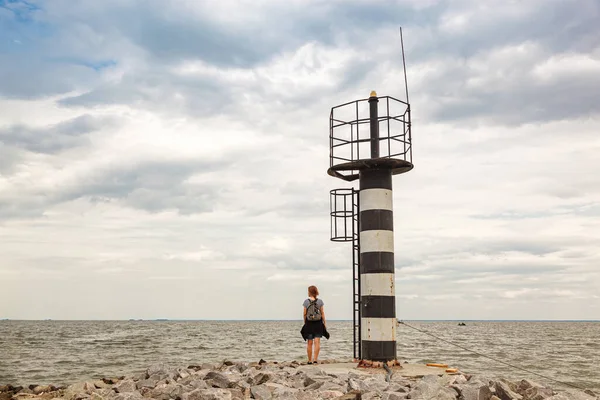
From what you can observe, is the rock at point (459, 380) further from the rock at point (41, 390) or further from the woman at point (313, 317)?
the rock at point (41, 390)

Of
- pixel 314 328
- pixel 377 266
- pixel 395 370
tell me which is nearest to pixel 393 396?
pixel 395 370

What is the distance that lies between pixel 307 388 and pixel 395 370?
2890 mm

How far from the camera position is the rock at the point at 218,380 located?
8836mm

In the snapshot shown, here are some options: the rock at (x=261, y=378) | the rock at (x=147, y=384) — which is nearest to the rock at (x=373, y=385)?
the rock at (x=261, y=378)

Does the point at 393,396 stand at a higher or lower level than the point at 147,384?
higher

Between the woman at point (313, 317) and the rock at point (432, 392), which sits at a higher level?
the woman at point (313, 317)

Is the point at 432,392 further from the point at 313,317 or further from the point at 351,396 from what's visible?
the point at 313,317

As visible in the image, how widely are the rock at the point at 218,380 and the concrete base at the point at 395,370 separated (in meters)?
1.67

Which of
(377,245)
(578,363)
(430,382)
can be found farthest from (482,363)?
(430,382)

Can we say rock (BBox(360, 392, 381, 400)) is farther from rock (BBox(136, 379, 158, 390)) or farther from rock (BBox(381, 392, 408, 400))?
rock (BBox(136, 379, 158, 390))

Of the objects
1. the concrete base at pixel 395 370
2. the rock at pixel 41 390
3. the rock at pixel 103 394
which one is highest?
the concrete base at pixel 395 370

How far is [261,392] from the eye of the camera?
7891 mm

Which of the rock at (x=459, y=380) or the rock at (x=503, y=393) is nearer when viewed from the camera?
the rock at (x=503, y=393)

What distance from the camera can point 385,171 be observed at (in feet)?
38.3
